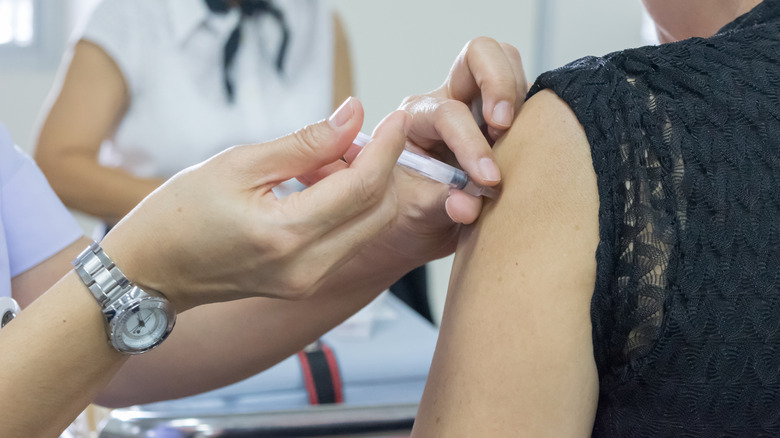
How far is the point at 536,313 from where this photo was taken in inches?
23.1

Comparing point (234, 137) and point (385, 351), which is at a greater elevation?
point (234, 137)

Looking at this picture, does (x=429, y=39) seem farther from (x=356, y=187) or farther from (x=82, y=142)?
(x=356, y=187)

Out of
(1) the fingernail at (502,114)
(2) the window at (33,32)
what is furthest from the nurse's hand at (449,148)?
(2) the window at (33,32)

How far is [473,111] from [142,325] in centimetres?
41

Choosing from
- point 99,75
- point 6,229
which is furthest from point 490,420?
point 99,75

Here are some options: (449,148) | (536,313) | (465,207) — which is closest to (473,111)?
(449,148)

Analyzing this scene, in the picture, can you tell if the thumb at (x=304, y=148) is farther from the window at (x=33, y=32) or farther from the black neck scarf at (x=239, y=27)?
the window at (x=33, y=32)

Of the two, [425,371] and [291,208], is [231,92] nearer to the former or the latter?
[425,371]

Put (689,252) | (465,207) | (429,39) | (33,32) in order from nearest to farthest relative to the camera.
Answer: (689,252)
(465,207)
(33,32)
(429,39)

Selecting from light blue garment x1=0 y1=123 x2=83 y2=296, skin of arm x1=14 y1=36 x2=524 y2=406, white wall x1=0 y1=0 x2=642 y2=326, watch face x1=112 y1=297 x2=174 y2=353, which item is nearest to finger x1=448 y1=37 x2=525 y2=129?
skin of arm x1=14 y1=36 x2=524 y2=406

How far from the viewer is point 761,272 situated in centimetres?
56

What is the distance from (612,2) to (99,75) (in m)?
1.87

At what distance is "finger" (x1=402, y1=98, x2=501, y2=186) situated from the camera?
0.65 m

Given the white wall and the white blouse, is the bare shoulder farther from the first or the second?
the white wall
